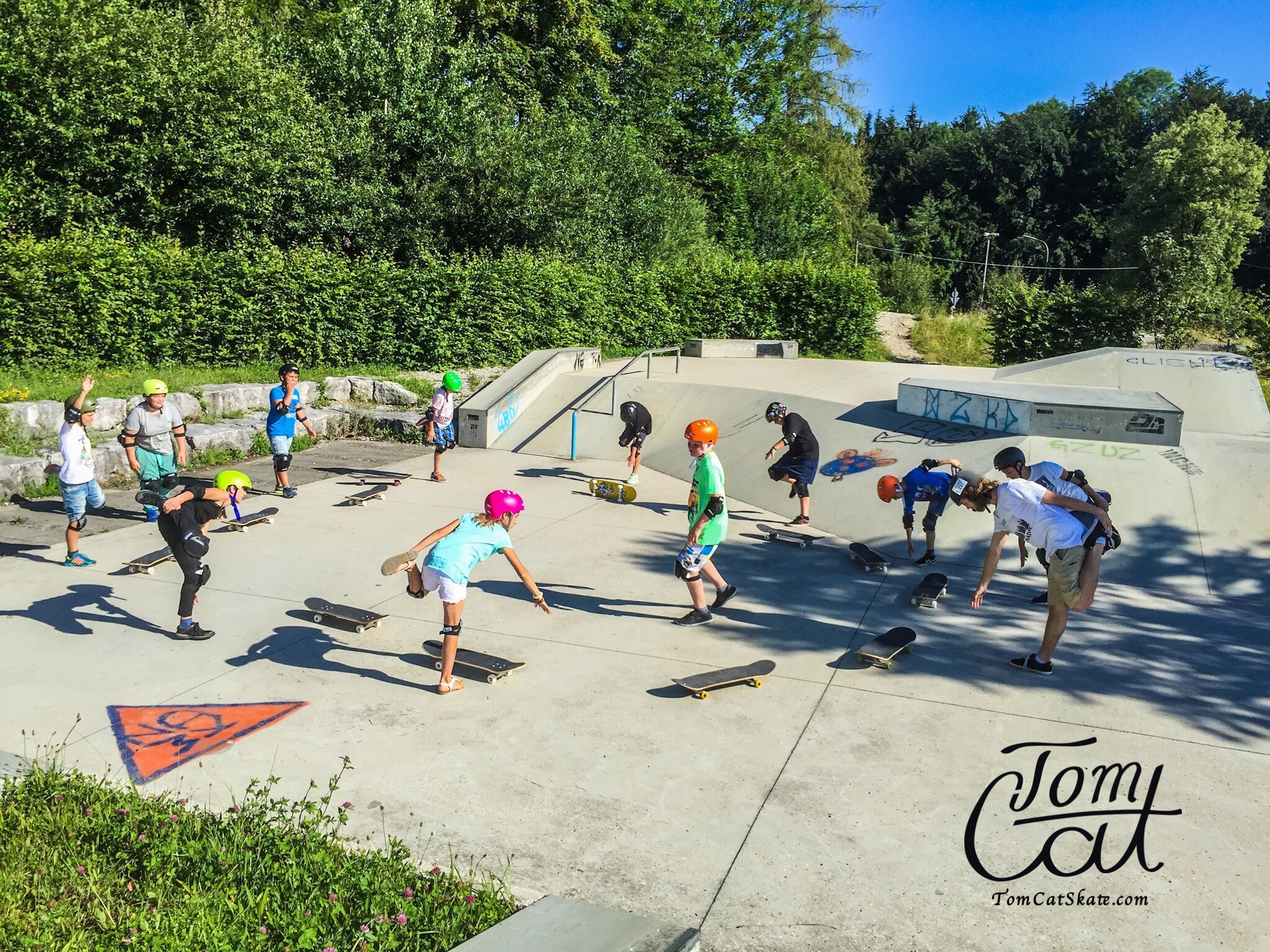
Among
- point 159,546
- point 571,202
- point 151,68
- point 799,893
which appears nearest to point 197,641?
point 159,546

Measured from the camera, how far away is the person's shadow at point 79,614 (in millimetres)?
7723

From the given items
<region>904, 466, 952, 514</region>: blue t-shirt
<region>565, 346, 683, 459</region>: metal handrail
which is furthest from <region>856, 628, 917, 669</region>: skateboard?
<region>565, 346, 683, 459</region>: metal handrail

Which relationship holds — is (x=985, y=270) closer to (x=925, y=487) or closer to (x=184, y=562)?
(x=925, y=487)

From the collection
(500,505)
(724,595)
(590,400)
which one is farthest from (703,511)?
(590,400)

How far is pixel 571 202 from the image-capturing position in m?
26.9

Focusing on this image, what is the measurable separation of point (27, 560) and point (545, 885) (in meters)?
7.50

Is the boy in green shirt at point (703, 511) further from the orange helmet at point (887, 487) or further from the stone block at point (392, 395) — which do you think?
the stone block at point (392, 395)

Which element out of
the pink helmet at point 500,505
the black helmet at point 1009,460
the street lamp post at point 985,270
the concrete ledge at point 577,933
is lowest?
the concrete ledge at point 577,933

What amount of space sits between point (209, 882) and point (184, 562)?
146 inches

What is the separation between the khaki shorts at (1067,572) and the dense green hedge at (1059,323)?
873 inches

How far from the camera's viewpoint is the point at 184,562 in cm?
730

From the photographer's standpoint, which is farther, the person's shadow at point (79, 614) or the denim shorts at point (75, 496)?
the denim shorts at point (75, 496)

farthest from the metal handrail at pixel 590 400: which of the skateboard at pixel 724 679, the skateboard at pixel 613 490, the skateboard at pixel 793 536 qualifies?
the skateboard at pixel 724 679

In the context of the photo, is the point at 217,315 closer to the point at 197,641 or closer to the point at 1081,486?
the point at 197,641
